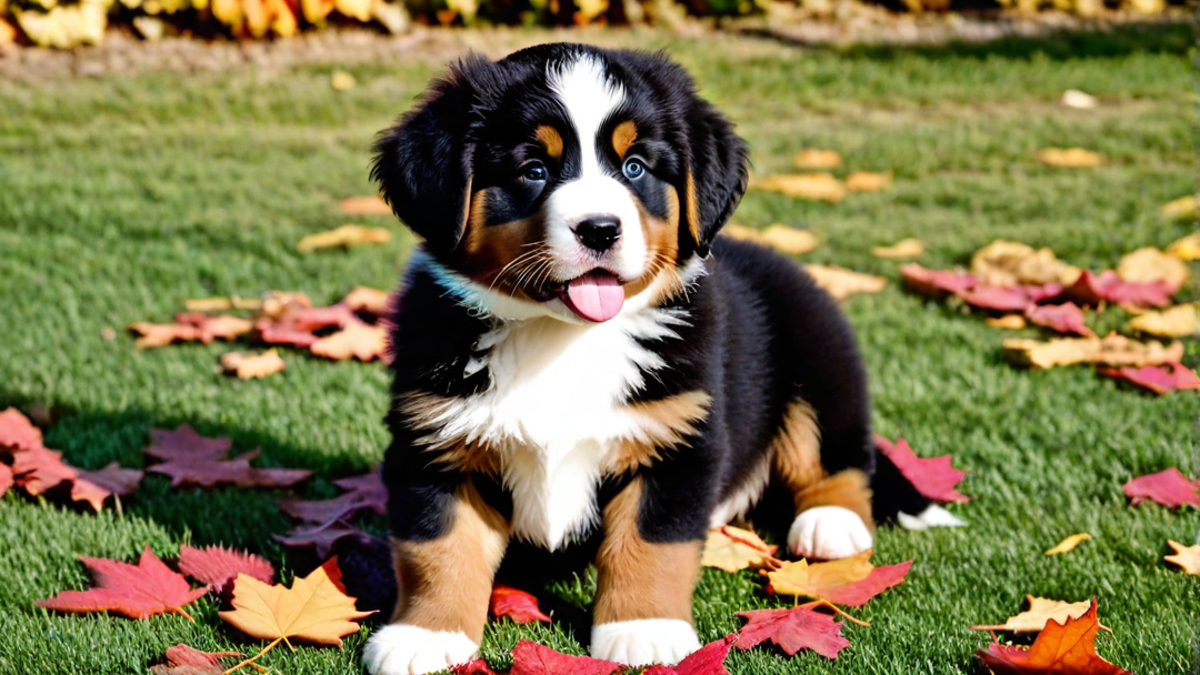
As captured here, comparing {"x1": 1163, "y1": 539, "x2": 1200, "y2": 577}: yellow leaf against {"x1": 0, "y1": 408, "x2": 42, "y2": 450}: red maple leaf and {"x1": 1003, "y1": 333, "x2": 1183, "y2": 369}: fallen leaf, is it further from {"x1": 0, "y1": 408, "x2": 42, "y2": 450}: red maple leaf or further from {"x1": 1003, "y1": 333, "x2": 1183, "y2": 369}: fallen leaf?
{"x1": 0, "y1": 408, "x2": 42, "y2": 450}: red maple leaf

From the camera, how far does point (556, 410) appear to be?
260cm

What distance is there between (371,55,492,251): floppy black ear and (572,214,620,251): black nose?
0.28m

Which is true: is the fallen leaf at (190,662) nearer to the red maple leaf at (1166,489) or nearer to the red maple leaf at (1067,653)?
the red maple leaf at (1067,653)

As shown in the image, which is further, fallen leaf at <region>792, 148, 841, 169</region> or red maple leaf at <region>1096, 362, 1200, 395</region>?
fallen leaf at <region>792, 148, 841, 169</region>

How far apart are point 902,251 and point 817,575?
10.3 ft

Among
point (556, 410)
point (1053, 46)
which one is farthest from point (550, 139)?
point (1053, 46)

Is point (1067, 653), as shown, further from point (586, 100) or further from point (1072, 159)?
point (1072, 159)

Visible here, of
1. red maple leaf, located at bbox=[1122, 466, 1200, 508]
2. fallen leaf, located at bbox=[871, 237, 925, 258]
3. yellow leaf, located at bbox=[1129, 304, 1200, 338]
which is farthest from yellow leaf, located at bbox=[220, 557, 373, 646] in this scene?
fallen leaf, located at bbox=[871, 237, 925, 258]

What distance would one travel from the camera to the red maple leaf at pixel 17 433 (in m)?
3.44

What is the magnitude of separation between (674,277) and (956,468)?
1.39 m

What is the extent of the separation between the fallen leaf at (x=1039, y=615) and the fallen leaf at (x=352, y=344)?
254 cm

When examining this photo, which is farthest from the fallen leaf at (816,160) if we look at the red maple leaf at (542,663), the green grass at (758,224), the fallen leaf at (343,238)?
the red maple leaf at (542,663)

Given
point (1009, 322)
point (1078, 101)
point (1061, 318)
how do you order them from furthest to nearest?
point (1078, 101) < point (1009, 322) < point (1061, 318)

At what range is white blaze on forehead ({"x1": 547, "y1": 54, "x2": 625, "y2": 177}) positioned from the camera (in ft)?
8.21
